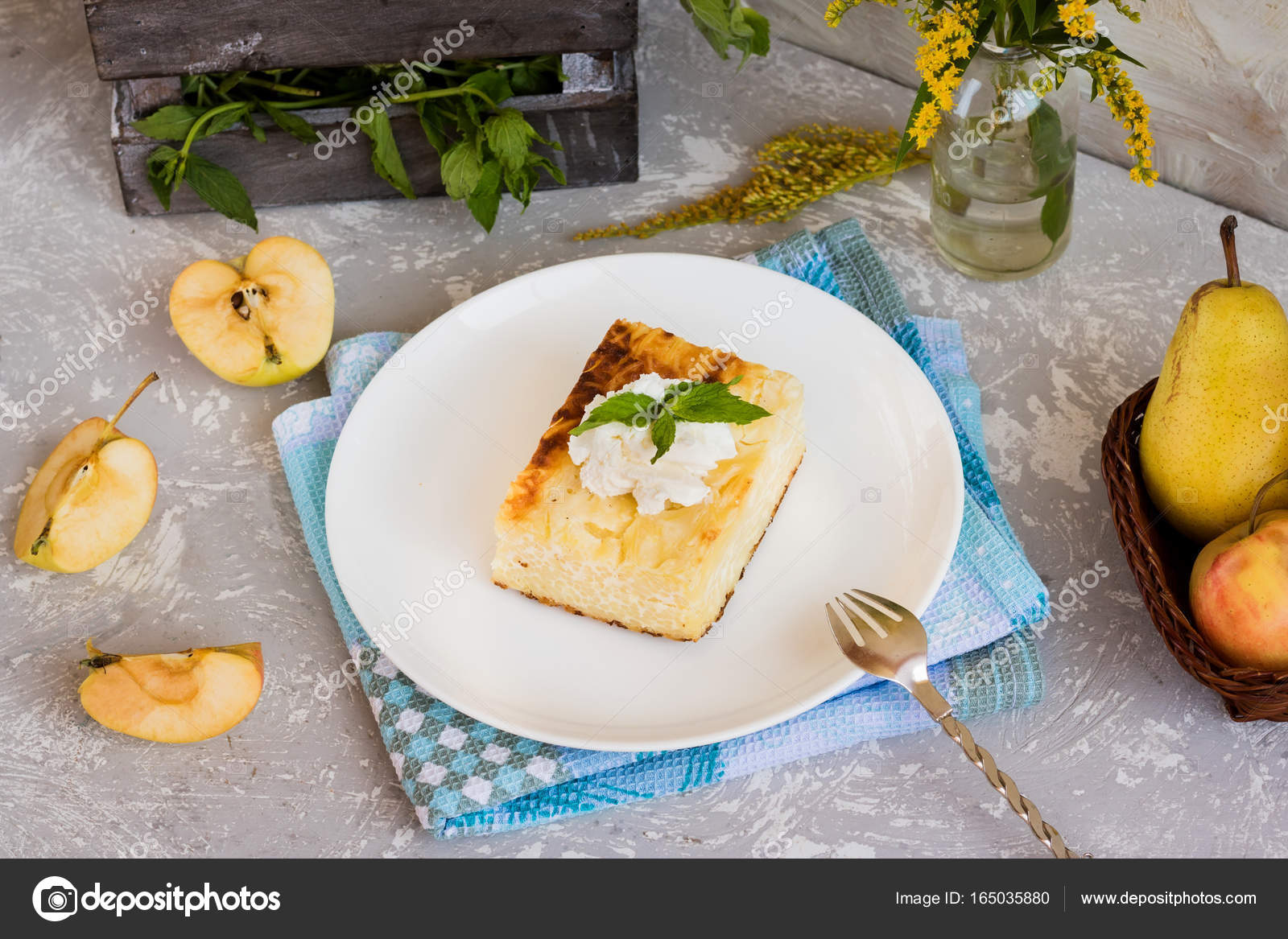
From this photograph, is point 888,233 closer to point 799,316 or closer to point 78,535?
point 799,316

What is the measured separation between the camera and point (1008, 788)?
1.50m

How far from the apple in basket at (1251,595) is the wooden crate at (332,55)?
1.26 meters

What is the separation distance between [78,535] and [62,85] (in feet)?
4.22

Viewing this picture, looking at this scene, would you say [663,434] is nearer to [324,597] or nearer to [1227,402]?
[324,597]

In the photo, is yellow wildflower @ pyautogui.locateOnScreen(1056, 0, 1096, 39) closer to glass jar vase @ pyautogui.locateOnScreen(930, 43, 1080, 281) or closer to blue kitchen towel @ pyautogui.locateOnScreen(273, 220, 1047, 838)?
glass jar vase @ pyautogui.locateOnScreen(930, 43, 1080, 281)

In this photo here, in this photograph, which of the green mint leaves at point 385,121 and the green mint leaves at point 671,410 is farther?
the green mint leaves at point 385,121

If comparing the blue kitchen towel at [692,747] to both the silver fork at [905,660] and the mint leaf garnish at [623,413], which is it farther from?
the mint leaf garnish at [623,413]

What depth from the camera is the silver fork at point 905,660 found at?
1.48 metres

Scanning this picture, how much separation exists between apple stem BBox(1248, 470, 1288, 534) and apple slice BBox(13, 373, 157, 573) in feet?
5.17

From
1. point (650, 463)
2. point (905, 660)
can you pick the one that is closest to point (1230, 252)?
point (905, 660)

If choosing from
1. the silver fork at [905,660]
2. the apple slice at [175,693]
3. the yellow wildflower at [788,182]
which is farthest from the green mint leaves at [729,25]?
the apple slice at [175,693]

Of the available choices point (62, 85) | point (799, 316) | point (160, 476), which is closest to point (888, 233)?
point (799, 316)

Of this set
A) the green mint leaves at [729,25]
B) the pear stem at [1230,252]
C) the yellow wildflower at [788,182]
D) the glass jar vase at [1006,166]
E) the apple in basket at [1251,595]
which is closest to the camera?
the apple in basket at [1251,595]

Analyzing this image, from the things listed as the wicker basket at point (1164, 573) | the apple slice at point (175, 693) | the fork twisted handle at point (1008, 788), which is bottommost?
the apple slice at point (175, 693)
